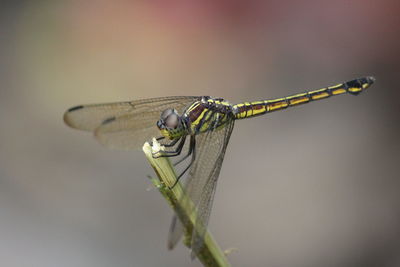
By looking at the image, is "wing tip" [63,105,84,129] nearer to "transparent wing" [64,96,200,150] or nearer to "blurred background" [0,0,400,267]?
"transparent wing" [64,96,200,150]

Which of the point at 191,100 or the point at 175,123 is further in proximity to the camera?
the point at 191,100

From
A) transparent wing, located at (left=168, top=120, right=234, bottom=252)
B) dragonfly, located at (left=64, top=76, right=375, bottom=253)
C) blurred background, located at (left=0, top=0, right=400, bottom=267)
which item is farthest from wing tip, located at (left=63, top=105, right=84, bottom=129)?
blurred background, located at (left=0, top=0, right=400, bottom=267)

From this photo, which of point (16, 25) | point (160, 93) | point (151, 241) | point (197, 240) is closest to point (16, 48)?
point (16, 25)

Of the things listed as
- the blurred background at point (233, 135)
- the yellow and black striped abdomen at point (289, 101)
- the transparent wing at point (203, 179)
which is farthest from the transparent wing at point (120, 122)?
the blurred background at point (233, 135)

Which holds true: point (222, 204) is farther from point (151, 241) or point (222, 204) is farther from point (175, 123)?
point (175, 123)

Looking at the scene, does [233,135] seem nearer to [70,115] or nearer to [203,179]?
[70,115]

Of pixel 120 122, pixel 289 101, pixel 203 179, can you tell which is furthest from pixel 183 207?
pixel 289 101
